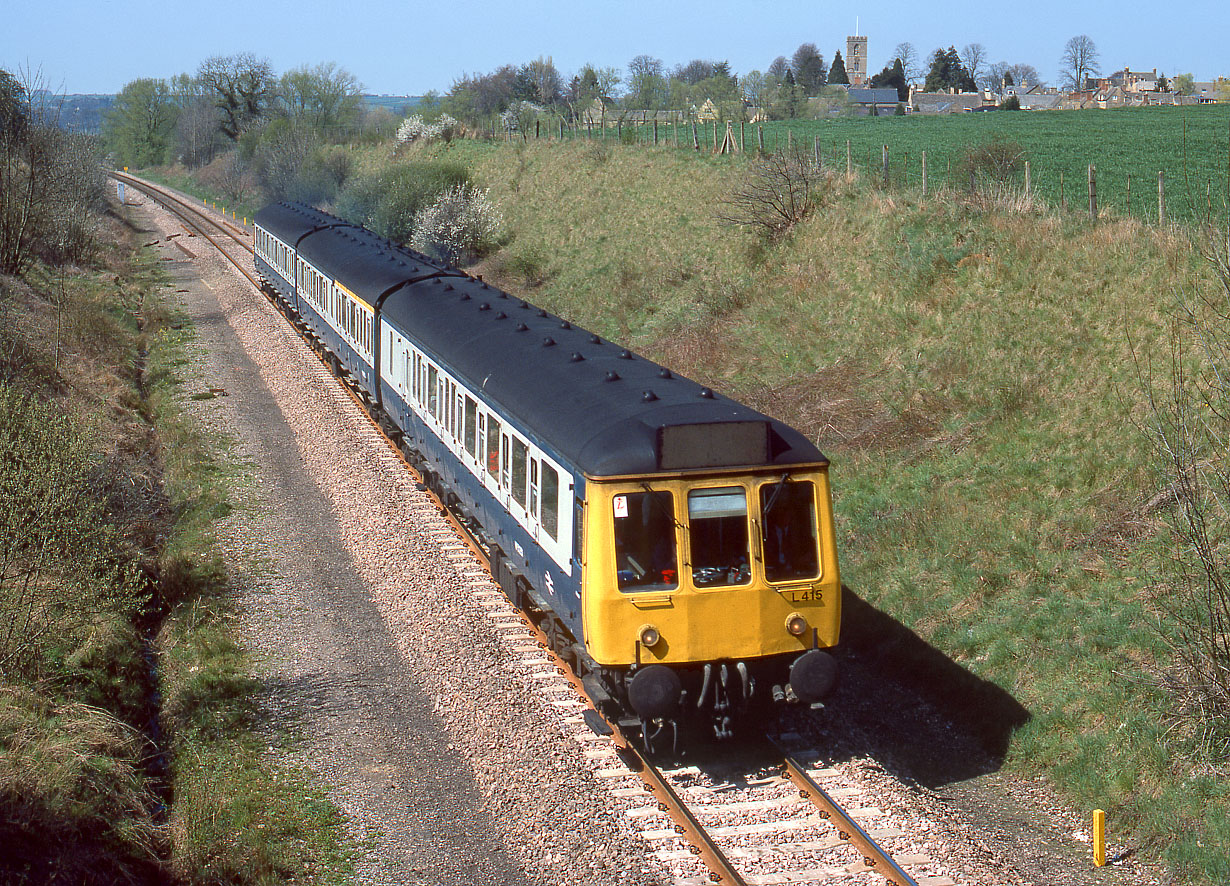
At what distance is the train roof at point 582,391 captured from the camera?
9500 millimetres

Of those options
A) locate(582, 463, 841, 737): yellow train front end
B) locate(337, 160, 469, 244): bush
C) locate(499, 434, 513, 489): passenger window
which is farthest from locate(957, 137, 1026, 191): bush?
locate(337, 160, 469, 244): bush

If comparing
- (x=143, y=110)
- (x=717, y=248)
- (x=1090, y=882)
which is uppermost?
(x=143, y=110)

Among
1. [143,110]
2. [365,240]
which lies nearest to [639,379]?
[365,240]

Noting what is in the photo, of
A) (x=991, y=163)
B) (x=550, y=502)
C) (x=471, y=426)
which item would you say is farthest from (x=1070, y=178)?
(x=550, y=502)

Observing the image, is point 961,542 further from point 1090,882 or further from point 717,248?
point 717,248

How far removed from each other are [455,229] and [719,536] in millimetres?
33927

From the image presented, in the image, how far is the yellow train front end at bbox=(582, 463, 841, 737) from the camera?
9.45 metres

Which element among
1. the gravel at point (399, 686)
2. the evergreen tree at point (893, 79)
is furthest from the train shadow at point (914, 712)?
the evergreen tree at point (893, 79)

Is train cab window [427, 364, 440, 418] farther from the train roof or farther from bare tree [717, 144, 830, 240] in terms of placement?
bare tree [717, 144, 830, 240]

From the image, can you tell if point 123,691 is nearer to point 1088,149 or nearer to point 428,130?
point 1088,149

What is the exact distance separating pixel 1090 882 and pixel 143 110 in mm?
113409

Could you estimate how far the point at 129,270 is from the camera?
43.2 meters

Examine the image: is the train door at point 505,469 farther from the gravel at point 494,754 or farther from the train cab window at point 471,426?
the gravel at point 494,754

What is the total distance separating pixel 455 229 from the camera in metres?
41.7
